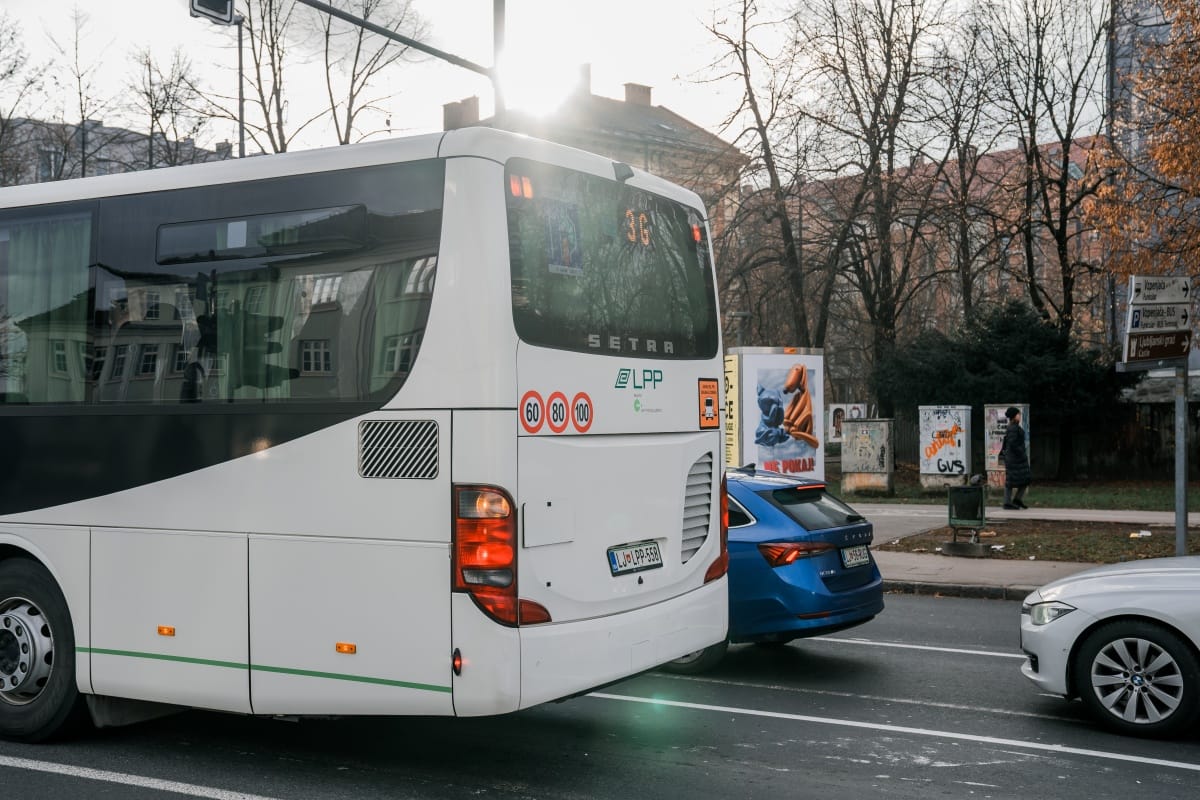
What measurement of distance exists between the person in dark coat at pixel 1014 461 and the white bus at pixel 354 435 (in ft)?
55.0

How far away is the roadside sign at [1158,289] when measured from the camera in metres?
12.0

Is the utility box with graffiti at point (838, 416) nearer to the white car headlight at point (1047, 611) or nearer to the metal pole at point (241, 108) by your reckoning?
the metal pole at point (241, 108)

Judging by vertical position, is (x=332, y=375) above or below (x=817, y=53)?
below

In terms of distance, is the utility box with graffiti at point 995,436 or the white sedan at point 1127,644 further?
the utility box with graffiti at point 995,436

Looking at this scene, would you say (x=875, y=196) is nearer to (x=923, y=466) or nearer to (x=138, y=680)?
(x=923, y=466)

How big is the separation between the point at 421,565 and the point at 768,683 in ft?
12.3

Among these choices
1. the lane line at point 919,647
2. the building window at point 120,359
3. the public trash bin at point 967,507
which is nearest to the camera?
the building window at point 120,359

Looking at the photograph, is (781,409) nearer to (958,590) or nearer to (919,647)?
(958,590)

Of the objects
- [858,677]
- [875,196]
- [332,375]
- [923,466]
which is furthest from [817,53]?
[332,375]

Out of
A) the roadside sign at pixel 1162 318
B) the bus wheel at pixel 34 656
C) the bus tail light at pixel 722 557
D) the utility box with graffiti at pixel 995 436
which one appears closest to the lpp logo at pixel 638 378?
the bus tail light at pixel 722 557

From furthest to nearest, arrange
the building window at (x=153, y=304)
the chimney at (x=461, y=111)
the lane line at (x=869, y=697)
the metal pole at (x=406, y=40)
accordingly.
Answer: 1. the chimney at (x=461, y=111)
2. the metal pole at (x=406, y=40)
3. the lane line at (x=869, y=697)
4. the building window at (x=153, y=304)

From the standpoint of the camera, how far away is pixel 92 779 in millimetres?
5945

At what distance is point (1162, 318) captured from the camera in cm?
1205

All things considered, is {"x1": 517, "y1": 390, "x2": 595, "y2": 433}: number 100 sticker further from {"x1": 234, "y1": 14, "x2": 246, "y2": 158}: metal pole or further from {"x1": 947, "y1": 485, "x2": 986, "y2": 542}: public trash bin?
{"x1": 234, "y1": 14, "x2": 246, "y2": 158}: metal pole
